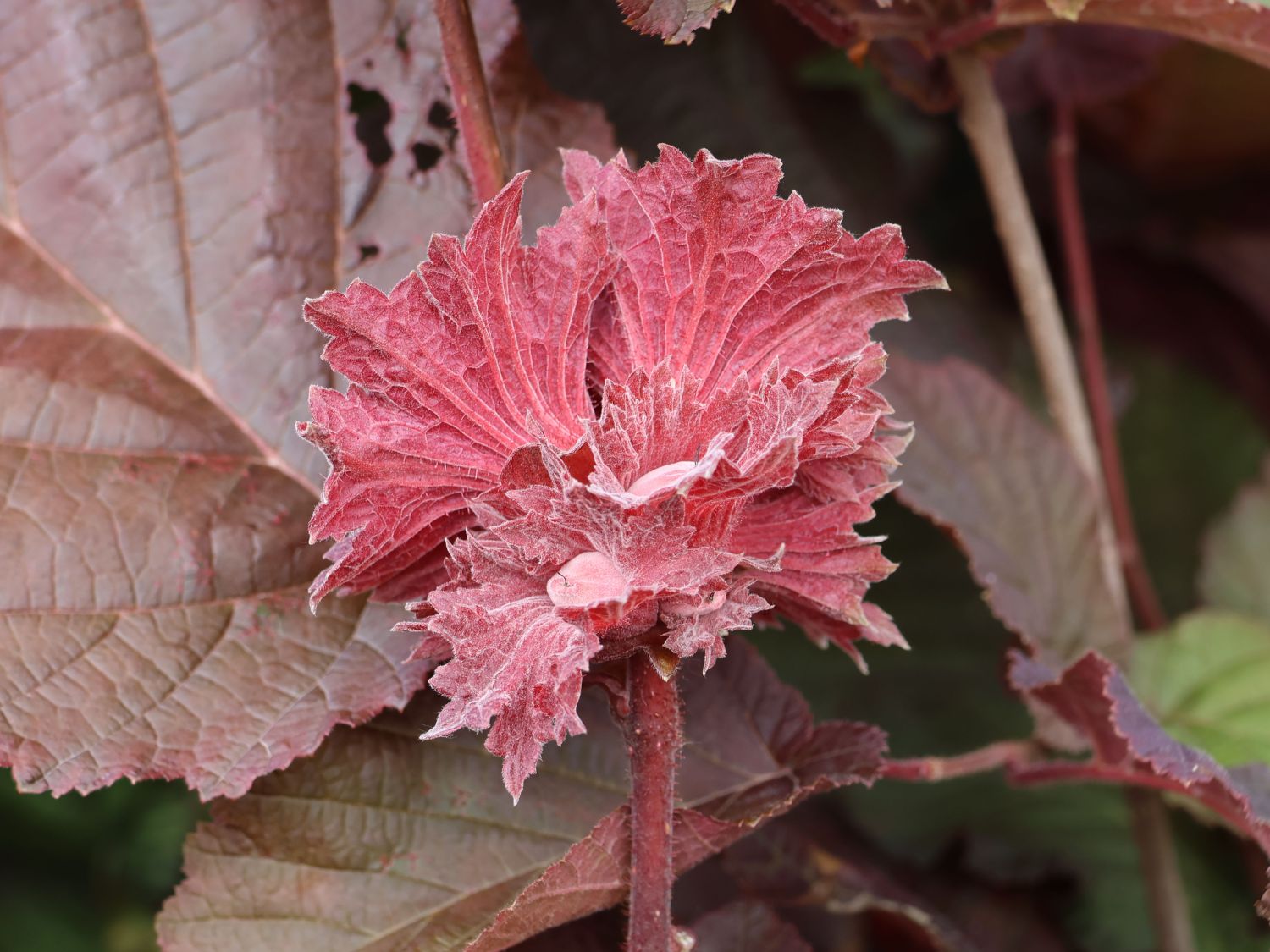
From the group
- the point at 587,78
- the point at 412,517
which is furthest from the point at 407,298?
the point at 587,78

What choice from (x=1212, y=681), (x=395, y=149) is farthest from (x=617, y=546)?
(x=1212, y=681)

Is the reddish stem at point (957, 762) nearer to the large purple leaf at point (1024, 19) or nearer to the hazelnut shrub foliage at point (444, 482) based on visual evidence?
the hazelnut shrub foliage at point (444, 482)

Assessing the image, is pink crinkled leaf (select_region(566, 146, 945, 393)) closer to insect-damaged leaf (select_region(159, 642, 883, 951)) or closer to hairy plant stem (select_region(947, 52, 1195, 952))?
insect-damaged leaf (select_region(159, 642, 883, 951))

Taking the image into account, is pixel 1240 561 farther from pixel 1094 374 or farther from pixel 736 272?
pixel 736 272

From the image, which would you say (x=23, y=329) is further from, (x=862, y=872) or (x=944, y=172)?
(x=944, y=172)


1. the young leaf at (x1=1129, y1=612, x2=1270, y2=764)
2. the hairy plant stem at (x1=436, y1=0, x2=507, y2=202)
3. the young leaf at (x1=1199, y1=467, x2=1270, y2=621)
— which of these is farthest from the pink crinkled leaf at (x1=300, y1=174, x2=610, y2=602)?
the young leaf at (x1=1199, y1=467, x2=1270, y2=621)

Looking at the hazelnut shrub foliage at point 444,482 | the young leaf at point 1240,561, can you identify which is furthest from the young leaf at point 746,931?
the young leaf at point 1240,561
